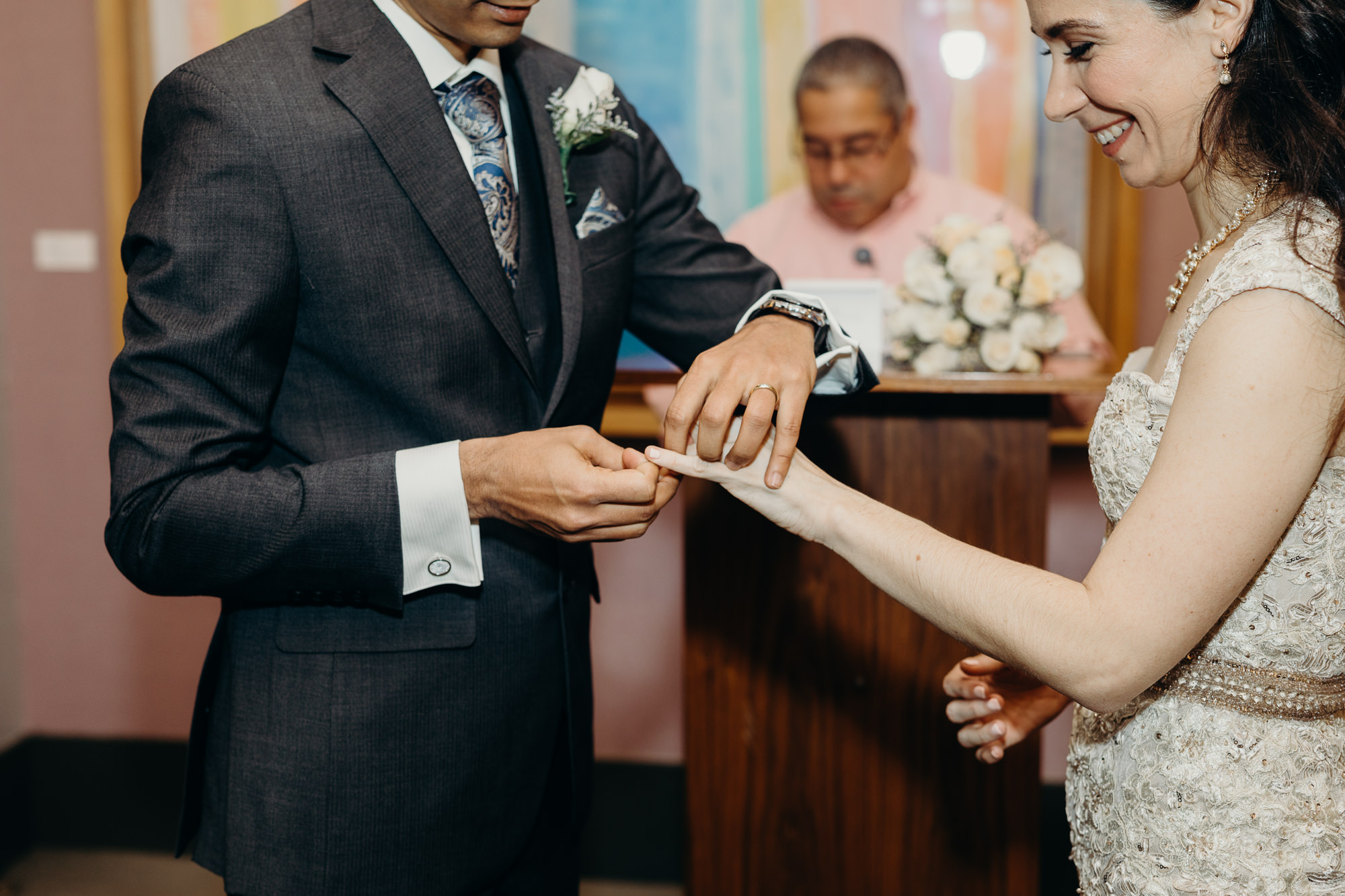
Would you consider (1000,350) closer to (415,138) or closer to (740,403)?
(740,403)

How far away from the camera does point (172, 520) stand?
1.12 metres

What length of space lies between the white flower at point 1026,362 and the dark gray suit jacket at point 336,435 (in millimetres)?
1092

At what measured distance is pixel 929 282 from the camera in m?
2.24

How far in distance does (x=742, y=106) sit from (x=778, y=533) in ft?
4.52

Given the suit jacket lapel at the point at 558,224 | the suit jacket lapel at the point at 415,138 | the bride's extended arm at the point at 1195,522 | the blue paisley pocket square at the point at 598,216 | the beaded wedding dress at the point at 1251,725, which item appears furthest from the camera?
the blue paisley pocket square at the point at 598,216

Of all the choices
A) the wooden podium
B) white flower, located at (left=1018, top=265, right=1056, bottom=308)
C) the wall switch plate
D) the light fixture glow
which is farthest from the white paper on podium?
the wall switch plate

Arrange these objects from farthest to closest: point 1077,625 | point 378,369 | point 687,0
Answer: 1. point 687,0
2. point 378,369
3. point 1077,625

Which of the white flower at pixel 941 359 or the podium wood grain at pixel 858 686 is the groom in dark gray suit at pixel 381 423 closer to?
the podium wood grain at pixel 858 686

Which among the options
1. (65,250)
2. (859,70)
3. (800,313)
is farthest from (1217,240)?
(65,250)

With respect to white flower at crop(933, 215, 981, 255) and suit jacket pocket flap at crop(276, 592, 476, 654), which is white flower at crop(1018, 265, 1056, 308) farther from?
suit jacket pocket flap at crop(276, 592, 476, 654)

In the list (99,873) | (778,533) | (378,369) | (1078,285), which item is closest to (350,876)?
(378,369)

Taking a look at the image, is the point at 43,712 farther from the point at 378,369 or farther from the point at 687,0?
the point at 687,0

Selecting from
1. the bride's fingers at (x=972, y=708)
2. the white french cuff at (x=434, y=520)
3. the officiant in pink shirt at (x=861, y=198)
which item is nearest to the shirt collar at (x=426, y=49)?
the white french cuff at (x=434, y=520)

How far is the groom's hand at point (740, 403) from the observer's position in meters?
1.20
